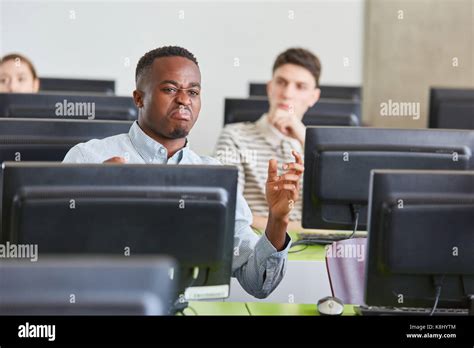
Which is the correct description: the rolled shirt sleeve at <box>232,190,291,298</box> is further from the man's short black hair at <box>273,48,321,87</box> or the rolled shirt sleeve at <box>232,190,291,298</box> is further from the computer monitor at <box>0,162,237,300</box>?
the man's short black hair at <box>273,48,321,87</box>

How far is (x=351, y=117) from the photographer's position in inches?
108

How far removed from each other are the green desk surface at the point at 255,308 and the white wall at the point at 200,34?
0.96 feet

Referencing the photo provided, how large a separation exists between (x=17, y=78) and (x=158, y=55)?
57.3 inches

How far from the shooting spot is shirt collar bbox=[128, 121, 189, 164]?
151cm

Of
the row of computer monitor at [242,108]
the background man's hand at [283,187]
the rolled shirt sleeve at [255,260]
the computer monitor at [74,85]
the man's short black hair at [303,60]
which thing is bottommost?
the rolled shirt sleeve at [255,260]

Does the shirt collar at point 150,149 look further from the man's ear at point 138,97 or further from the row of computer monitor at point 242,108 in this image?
the row of computer monitor at point 242,108

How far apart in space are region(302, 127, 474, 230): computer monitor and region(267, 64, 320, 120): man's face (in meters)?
0.79

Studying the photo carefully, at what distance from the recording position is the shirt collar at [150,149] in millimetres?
1515

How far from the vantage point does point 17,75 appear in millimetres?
2912

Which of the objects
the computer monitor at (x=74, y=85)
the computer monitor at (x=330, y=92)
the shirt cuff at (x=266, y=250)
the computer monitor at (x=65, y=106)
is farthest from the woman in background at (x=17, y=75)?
the shirt cuff at (x=266, y=250)

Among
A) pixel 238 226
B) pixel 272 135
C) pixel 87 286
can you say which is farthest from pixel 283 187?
pixel 272 135
